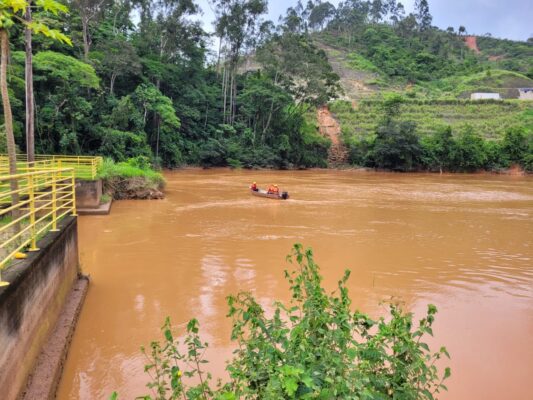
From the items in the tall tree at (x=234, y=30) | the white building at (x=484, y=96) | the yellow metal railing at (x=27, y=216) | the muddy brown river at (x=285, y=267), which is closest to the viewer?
the yellow metal railing at (x=27, y=216)

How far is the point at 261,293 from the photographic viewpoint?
8.44 metres

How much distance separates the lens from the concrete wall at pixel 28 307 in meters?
3.93

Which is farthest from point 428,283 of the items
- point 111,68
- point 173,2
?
point 173,2

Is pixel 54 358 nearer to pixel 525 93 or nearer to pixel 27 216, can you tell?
pixel 27 216

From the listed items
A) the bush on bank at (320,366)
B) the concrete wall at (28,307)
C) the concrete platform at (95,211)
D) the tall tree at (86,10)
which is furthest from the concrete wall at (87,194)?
the tall tree at (86,10)

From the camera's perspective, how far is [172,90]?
143 ft

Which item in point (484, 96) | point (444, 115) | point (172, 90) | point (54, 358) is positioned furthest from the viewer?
point (484, 96)

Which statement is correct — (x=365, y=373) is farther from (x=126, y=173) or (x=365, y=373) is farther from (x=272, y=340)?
(x=126, y=173)

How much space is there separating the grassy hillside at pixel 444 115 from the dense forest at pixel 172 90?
5968mm

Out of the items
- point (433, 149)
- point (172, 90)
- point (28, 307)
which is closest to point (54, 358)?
point (28, 307)

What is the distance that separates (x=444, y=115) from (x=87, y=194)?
55.0 metres

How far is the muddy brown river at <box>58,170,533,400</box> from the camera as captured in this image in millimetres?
5836

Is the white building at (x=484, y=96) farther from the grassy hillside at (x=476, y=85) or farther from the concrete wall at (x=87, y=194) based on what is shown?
the concrete wall at (x=87, y=194)

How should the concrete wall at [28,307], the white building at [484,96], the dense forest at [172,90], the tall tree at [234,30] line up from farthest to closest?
the white building at [484,96], the tall tree at [234,30], the dense forest at [172,90], the concrete wall at [28,307]
